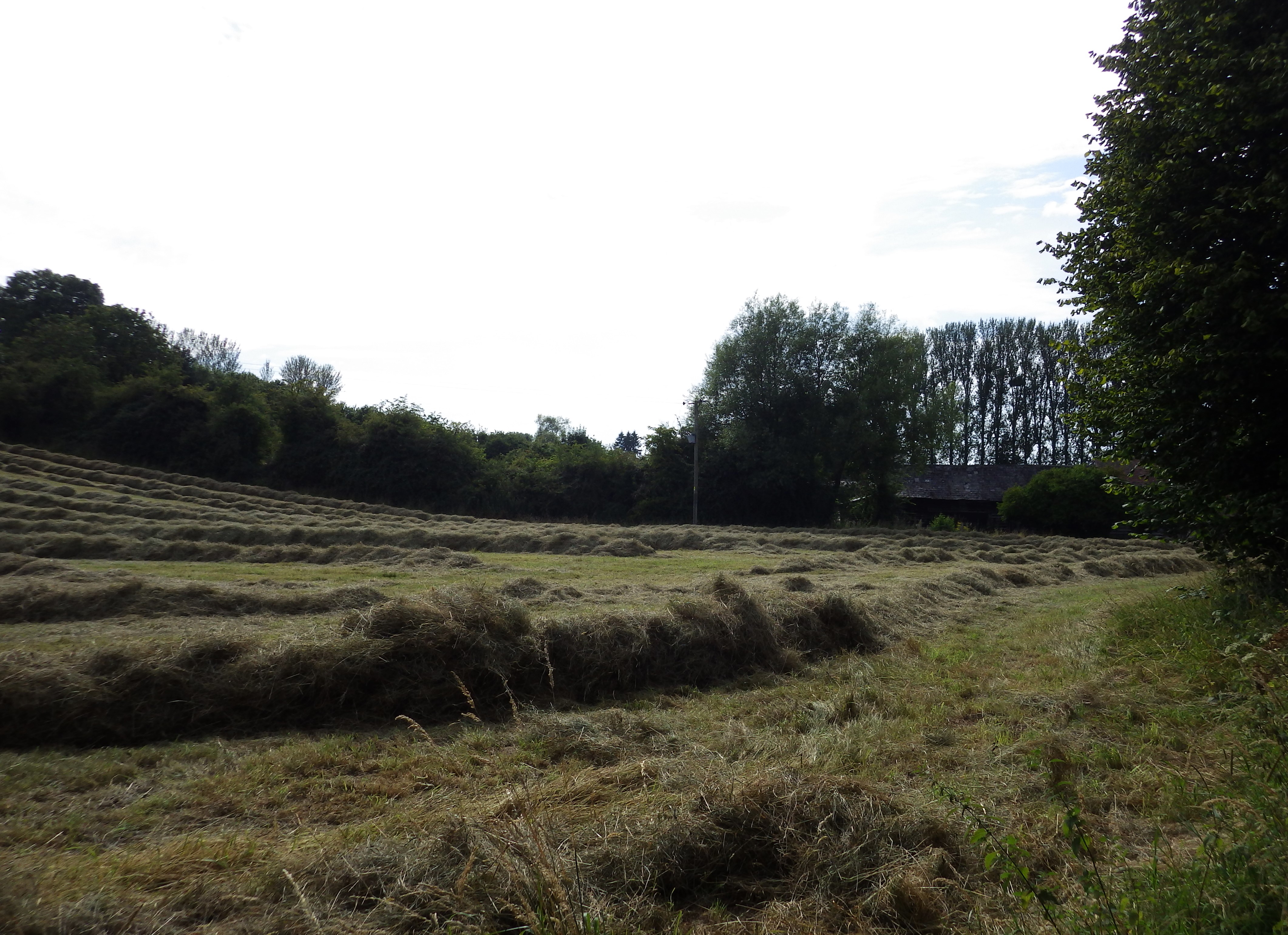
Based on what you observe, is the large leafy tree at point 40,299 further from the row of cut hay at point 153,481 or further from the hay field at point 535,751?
the hay field at point 535,751

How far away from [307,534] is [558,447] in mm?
26698

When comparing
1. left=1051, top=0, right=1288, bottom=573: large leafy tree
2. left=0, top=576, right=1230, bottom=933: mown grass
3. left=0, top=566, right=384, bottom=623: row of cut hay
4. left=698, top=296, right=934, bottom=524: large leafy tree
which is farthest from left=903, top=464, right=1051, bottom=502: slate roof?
left=0, top=576, right=1230, bottom=933: mown grass

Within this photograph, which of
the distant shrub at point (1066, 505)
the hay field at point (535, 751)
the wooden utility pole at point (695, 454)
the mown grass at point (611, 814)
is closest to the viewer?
the mown grass at point (611, 814)

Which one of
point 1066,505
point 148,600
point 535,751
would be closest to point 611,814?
point 535,751

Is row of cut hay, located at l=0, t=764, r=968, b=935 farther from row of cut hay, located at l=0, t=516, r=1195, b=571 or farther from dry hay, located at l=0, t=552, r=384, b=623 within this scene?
row of cut hay, located at l=0, t=516, r=1195, b=571

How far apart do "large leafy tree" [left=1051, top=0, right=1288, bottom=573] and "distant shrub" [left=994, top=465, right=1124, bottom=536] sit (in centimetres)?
2722

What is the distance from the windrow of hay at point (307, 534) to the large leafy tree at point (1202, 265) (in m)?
9.67

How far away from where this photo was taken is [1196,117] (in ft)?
25.3

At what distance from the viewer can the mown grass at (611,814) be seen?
3191 mm

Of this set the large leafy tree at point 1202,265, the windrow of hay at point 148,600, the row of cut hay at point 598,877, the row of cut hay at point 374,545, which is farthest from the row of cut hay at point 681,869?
the row of cut hay at point 374,545

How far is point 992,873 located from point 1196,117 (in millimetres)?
8151

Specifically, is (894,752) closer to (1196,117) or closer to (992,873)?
(992,873)

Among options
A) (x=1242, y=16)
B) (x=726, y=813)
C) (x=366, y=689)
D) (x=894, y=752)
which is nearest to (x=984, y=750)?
(x=894, y=752)

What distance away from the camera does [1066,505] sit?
3372 cm
